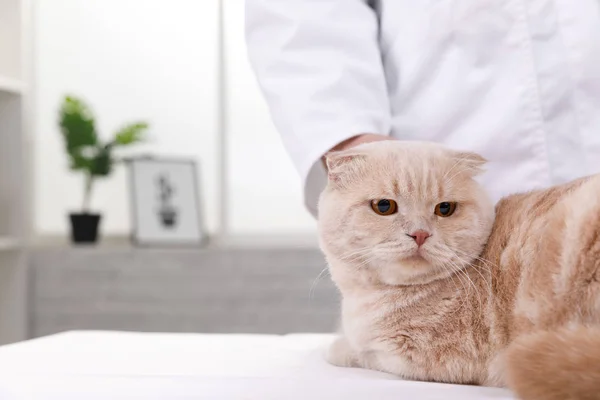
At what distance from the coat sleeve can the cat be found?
20 centimetres

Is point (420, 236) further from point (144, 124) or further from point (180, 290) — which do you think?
point (144, 124)

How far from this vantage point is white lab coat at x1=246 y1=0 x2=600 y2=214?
1102 mm

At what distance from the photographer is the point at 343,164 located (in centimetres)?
94

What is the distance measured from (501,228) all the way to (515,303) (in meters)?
0.11

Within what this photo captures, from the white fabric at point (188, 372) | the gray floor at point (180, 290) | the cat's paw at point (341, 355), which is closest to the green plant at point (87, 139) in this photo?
the gray floor at point (180, 290)

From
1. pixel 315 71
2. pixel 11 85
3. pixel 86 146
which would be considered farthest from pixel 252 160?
pixel 315 71

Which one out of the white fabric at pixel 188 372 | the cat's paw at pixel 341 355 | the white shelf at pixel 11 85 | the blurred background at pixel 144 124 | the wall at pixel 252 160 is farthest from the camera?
the wall at pixel 252 160

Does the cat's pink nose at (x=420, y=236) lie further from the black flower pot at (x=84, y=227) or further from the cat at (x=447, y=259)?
the black flower pot at (x=84, y=227)

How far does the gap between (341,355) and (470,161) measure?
335mm

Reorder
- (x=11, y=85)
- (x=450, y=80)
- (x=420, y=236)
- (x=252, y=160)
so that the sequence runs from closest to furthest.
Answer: (x=420, y=236), (x=450, y=80), (x=11, y=85), (x=252, y=160)

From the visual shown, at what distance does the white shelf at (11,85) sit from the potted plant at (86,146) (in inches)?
8.8

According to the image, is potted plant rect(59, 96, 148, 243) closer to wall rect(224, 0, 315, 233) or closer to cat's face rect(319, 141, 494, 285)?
wall rect(224, 0, 315, 233)

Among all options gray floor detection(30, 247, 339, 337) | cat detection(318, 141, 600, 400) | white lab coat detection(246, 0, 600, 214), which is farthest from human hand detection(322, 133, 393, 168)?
gray floor detection(30, 247, 339, 337)

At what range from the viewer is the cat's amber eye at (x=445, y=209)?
904mm
